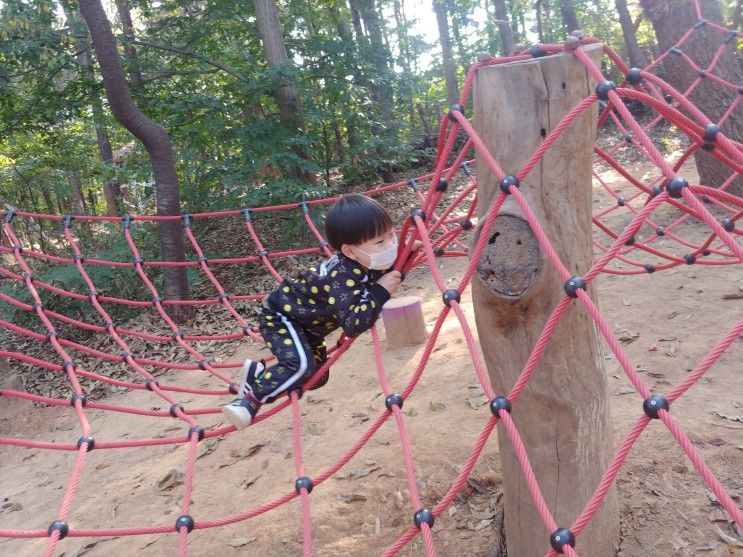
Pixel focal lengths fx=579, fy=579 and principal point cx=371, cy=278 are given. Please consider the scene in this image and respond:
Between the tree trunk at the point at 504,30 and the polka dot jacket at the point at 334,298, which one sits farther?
the tree trunk at the point at 504,30

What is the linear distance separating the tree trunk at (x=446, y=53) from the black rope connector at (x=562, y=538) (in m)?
10.2

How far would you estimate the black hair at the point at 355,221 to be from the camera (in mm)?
1734

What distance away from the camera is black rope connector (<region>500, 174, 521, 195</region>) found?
1256 millimetres

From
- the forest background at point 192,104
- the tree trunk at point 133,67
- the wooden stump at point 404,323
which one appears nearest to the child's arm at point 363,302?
the wooden stump at point 404,323

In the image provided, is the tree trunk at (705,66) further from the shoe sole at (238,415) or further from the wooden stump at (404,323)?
the shoe sole at (238,415)

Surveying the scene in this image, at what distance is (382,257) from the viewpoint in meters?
1.78

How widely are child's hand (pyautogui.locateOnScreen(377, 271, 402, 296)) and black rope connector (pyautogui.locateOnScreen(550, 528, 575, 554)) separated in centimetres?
87

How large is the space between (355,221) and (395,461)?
120 centimetres

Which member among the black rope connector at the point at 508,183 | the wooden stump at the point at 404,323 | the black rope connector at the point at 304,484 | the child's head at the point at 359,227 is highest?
the black rope connector at the point at 508,183

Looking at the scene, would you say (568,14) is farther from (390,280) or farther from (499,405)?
(499,405)

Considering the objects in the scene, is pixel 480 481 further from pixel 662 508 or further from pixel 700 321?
pixel 700 321

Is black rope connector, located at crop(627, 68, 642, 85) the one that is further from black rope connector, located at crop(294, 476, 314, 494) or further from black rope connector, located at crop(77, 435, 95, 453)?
black rope connector, located at crop(77, 435, 95, 453)

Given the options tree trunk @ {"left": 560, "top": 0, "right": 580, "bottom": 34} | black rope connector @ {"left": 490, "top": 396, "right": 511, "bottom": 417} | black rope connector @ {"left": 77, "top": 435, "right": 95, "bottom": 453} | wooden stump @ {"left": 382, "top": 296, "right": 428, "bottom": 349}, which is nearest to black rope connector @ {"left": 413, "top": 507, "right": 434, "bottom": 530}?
black rope connector @ {"left": 490, "top": 396, "right": 511, "bottom": 417}

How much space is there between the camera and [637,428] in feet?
3.43
